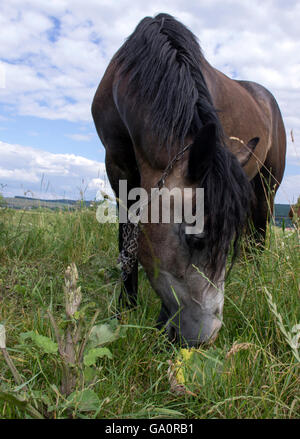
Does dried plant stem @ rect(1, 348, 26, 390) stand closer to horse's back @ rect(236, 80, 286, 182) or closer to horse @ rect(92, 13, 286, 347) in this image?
horse @ rect(92, 13, 286, 347)

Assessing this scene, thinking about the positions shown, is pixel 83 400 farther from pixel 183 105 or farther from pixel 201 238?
pixel 183 105

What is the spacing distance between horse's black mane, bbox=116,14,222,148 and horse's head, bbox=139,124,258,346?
20 centimetres

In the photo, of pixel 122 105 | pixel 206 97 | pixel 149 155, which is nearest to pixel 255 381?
pixel 149 155

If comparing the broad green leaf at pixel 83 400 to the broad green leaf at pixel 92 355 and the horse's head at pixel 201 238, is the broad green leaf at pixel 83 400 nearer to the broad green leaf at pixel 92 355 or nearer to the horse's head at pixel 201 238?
the broad green leaf at pixel 92 355

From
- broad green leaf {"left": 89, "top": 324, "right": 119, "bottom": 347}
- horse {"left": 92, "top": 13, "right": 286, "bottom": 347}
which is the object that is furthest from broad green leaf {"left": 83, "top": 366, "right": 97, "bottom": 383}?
horse {"left": 92, "top": 13, "right": 286, "bottom": 347}

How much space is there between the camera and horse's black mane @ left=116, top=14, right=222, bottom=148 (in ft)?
6.72

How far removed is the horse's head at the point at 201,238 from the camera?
1874mm

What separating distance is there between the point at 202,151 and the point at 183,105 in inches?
13.9

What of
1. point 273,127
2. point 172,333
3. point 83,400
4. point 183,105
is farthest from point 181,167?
point 273,127

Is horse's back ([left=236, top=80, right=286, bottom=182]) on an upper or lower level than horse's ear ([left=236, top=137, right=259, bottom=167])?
upper

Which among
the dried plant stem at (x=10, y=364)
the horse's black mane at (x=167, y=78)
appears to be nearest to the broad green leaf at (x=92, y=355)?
the dried plant stem at (x=10, y=364)

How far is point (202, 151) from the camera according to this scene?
1.86 metres

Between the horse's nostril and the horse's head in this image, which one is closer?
the horse's head
